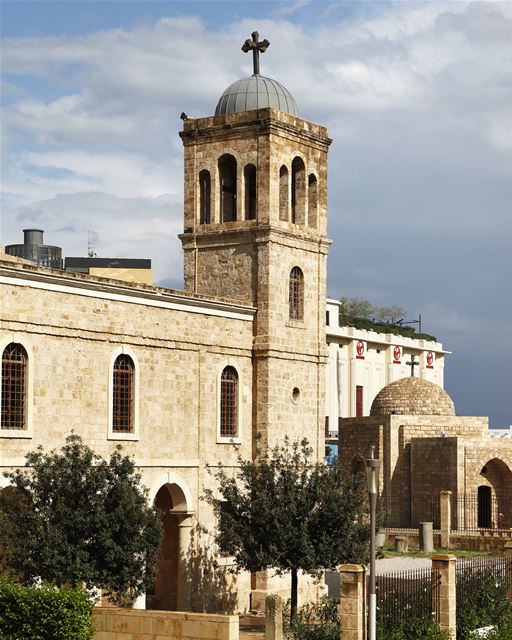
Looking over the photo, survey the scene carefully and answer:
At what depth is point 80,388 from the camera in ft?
94.7

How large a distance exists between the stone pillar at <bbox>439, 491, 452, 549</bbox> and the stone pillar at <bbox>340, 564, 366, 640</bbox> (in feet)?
66.0

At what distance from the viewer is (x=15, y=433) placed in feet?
88.9

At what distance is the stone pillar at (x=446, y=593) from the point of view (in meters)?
25.7

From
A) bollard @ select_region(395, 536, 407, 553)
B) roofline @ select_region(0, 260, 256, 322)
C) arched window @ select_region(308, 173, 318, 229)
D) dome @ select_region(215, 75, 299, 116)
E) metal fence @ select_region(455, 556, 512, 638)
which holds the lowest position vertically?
bollard @ select_region(395, 536, 407, 553)

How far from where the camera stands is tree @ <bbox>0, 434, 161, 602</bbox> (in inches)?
993

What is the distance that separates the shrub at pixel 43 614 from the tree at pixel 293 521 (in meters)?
7.92

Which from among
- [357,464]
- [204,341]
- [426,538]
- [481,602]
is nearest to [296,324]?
[204,341]

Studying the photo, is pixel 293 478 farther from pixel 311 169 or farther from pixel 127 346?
pixel 311 169

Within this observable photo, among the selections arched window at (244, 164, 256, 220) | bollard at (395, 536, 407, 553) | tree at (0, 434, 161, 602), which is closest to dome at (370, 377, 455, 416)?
Result: bollard at (395, 536, 407, 553)

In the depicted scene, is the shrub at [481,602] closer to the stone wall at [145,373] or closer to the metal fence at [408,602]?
the metal fence at [408,602]

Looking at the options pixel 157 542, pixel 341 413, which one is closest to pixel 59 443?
pixel 157 542

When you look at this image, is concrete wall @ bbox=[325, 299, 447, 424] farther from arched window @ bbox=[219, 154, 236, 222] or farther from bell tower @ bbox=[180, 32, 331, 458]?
arched window @ bbox=[219, 154, 236, 222]

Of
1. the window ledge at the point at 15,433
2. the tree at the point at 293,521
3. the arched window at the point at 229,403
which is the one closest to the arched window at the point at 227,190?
the arched window at the point at 229,403

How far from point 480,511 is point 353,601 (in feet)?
86.1
